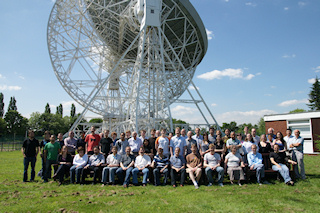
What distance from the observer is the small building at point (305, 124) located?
1773 centimetres

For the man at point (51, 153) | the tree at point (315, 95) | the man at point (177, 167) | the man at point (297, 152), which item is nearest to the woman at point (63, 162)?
the man at point (51, 153)

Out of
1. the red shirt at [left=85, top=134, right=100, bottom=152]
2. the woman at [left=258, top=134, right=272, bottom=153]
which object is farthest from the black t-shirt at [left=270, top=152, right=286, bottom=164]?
the red shirt at [left=85, top=134, right=100, bottom=152]

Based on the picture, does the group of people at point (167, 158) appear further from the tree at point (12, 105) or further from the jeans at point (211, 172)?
the tree at point (12, 105)

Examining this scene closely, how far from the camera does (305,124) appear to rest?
722 inches

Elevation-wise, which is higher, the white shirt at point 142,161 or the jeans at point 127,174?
the white shirt at point 142,161

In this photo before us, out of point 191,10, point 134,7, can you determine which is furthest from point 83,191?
point 191,10

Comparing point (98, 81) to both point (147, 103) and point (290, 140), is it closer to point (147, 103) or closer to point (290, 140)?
point (147, 103)

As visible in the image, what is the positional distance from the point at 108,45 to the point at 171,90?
6995 mm

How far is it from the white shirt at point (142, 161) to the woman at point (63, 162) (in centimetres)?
229

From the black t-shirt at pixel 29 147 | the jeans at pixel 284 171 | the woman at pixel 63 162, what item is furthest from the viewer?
the black t-shirt at pixel 29 147

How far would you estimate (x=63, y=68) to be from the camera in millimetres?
19234

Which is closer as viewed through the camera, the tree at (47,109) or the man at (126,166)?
the man at (126,166)

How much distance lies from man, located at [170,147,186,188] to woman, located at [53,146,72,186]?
3416mm

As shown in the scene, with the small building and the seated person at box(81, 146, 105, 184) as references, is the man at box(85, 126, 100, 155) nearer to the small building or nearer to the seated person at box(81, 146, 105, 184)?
the seated person at box(81, 146, 105, 184)
